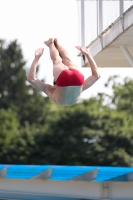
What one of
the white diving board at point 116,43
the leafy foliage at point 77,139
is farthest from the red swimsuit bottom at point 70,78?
the leafy foliage at point 77,139

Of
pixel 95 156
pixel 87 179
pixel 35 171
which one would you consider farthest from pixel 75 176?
pixel 95 156

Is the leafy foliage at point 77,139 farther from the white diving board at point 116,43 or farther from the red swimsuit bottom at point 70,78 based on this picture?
the red swimsuit bottom at point 70,78

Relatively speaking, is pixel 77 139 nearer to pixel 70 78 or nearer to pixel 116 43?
pixel 116 43

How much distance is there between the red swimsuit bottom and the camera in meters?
9.88

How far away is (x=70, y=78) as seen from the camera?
988 centimetres

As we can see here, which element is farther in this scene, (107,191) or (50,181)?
(50,181)

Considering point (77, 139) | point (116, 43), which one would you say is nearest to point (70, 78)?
point (116, 43)

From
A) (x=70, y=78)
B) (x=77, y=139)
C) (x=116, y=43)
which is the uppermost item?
(x=116, y=43)

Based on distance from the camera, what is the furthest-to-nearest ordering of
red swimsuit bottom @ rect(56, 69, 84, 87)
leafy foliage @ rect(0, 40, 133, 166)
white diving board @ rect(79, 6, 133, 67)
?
leafy foliage @ rect(0, 40, 133, 166)
white diving board @ rect(79, 6, 133, 67)
red swimsuit bottom @ rect(56, 69, 84, 87)

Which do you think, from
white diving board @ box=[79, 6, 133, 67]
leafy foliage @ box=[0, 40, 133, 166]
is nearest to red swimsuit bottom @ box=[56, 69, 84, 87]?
white diving board @ box=[79, 6, 133, 67]

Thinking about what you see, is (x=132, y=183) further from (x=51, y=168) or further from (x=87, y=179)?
(x=51, y=168)

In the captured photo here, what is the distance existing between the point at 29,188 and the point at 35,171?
68 cm

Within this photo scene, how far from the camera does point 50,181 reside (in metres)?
16.7

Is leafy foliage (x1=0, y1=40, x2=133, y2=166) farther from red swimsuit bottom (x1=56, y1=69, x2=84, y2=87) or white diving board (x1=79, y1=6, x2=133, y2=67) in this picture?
red swimsuit bottom (x1=56, y1=69, x2=84, y2=87)
